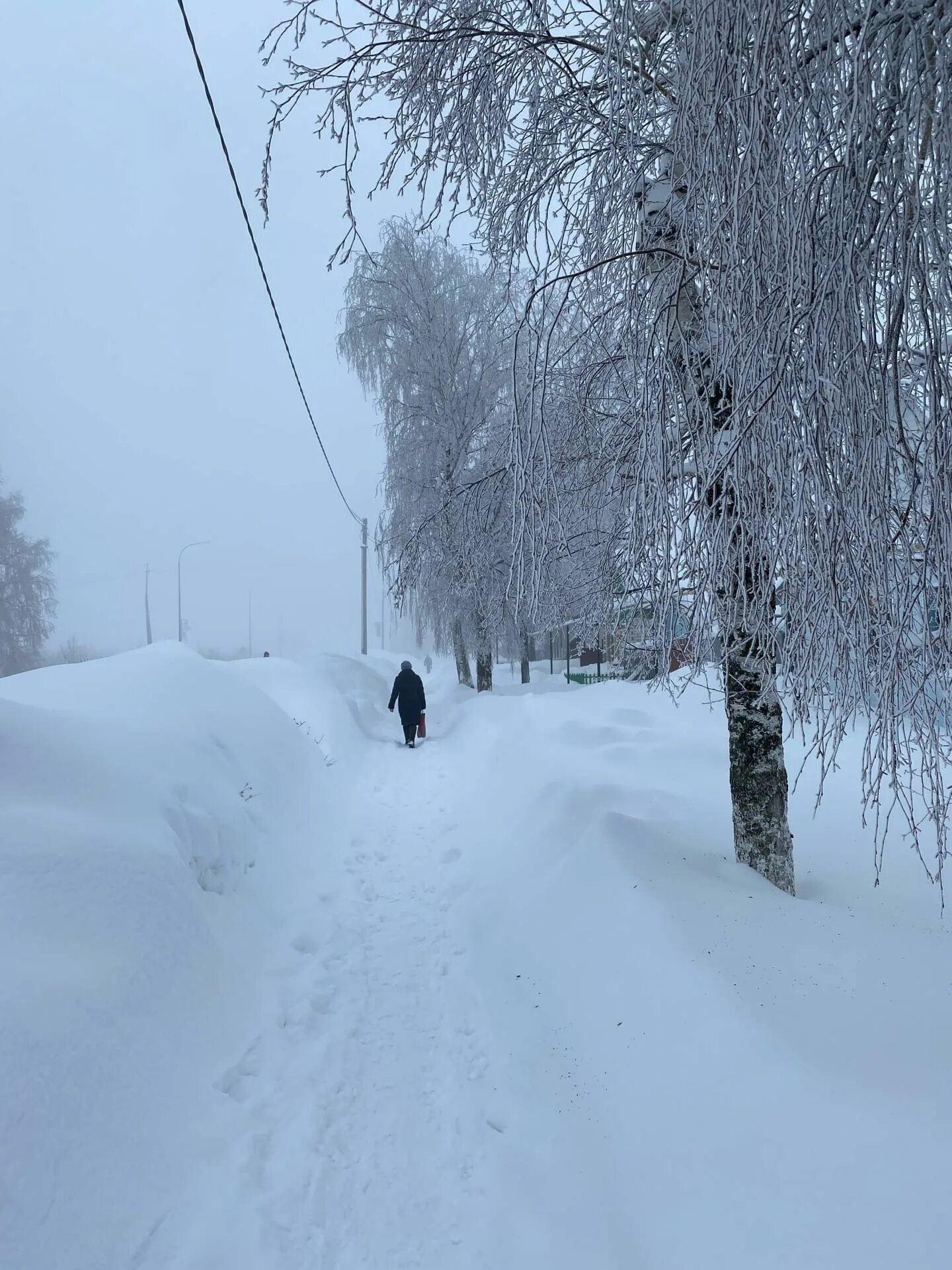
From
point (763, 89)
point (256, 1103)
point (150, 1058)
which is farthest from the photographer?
point (256, 1103)

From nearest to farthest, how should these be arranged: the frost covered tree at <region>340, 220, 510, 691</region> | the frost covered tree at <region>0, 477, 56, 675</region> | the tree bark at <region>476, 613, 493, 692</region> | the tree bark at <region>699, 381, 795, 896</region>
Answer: the tree bark at <region>699, 381, 795, 896</region>
the frost covered tree at <region>340, 220, 510, 691</region>
the tree bark at <region>476, 613, 493, 692</region>
the frost covered tree at <region>0, 477, 56, 675</region>

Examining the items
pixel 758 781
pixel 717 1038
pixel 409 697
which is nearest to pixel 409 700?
pixel 409 697

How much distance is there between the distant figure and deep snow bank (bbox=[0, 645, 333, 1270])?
560 cm

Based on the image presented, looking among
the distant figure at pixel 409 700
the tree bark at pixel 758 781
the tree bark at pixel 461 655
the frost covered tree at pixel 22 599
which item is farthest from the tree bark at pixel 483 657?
the frost covered tree at pixel 22 599

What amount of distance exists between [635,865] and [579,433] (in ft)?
8.39

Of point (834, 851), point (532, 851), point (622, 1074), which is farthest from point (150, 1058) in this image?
point (834, 851)

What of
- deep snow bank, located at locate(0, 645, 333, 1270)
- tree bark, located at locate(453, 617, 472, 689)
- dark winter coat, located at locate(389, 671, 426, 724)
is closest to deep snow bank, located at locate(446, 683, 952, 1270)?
deep snow bank, located at locate(0, 645, 333, 1270)

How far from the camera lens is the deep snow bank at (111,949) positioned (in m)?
1.72

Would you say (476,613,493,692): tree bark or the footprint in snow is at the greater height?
(476,613,493,692): tree bark

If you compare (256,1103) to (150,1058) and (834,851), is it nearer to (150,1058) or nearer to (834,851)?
(150,1058)

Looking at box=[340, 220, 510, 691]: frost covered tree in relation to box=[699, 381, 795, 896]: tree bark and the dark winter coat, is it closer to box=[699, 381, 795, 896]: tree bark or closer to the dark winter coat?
the dark winter coat

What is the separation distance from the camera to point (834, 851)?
4.30 meters

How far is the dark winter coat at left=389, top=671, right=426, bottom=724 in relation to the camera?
1017 centimetres

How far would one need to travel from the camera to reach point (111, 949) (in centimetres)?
233
